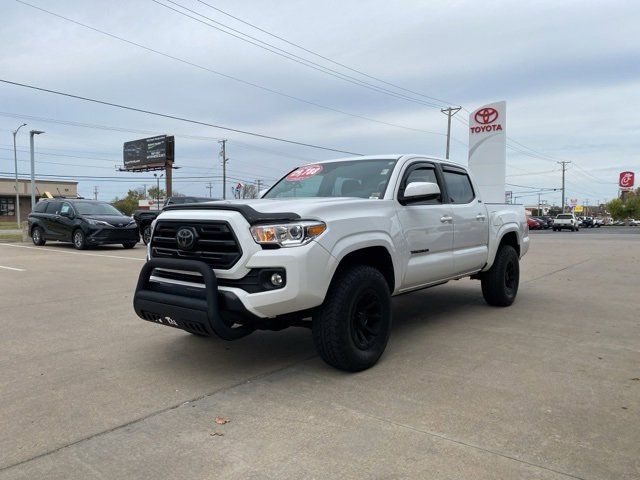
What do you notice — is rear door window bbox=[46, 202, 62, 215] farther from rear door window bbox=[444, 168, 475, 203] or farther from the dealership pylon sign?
the dealership pylon sign

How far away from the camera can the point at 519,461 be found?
278 cm

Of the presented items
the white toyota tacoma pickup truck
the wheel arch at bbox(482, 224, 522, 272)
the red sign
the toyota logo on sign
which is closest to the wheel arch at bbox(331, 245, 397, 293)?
the white toyota tacoma pickup truck

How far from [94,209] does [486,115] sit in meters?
17.5

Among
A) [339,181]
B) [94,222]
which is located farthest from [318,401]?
[94,222]

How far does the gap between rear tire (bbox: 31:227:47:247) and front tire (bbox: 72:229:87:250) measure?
2.51 metres

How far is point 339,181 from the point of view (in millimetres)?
5238

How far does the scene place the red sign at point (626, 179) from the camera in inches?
4131

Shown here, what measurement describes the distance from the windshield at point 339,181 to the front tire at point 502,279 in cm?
256

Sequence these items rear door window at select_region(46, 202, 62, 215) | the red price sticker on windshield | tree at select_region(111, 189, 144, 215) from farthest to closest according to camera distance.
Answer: tree at select_region(111, 189, 144, 215) → rear door window at select_region(46, 202, 62, 215) → the red price sticker on windshield

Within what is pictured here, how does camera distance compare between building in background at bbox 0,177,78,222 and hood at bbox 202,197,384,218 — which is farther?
building in background at bbox 0,177,78,222

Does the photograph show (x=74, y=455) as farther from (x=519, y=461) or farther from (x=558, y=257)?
(x=558, y=257)

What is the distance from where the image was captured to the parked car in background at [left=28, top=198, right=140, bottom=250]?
49.9 ft

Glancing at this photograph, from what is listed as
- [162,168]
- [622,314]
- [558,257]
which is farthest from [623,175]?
[622,314]

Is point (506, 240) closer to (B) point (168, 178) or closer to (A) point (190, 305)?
(A) point (190, 305)
